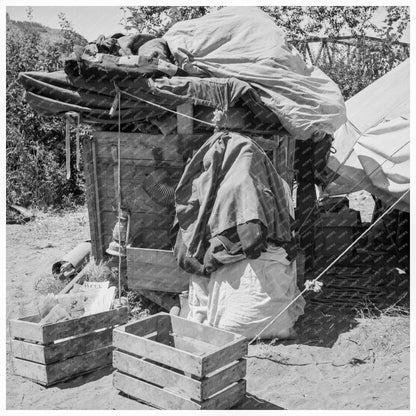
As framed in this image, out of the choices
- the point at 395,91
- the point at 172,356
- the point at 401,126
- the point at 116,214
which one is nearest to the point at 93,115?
the point at 116,214

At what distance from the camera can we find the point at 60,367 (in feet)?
14.2

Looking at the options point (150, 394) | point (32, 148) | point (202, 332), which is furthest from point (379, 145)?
point (32, 148)

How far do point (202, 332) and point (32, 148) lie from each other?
8029 mm

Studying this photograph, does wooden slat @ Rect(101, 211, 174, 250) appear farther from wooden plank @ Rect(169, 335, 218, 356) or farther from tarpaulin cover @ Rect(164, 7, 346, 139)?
wooden plank @ Rect(169, 335, 218, 356)

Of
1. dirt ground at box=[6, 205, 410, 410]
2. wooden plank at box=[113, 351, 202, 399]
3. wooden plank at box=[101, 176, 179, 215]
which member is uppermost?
wooden plank at box=[101, 176, 179, 215]

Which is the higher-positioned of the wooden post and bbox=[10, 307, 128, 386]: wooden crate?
the wooden post

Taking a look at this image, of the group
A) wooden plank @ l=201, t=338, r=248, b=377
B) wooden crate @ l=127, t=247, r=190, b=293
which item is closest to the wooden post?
wooden crate @ l=127, t=247, r=190, b=293

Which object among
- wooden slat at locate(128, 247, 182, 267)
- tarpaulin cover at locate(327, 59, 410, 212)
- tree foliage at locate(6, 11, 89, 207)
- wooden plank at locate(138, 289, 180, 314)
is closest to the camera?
wooden slat at locate(128, 247, 182, 267)

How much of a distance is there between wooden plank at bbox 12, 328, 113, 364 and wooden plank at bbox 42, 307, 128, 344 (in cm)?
5

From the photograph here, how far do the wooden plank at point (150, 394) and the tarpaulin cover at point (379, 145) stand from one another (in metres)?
3.53

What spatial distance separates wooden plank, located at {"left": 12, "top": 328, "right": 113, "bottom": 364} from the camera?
427cm

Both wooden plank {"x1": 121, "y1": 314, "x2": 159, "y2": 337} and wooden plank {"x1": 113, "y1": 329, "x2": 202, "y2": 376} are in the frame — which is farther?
wooden plank {"x1": 121, "y1": 314, "x2": 159, "y2": 337}

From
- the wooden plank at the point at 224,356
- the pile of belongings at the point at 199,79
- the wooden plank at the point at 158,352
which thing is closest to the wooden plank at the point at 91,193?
the pile of belongings at the point at 199,79

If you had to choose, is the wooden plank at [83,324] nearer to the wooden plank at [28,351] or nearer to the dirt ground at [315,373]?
the wooden plank at [28,351]
